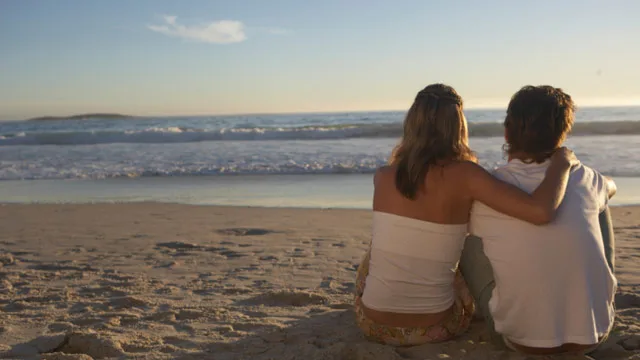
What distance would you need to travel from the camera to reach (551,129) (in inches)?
93.0

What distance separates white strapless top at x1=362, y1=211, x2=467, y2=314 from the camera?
259 cm

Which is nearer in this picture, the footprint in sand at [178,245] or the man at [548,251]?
the man at [548,251]

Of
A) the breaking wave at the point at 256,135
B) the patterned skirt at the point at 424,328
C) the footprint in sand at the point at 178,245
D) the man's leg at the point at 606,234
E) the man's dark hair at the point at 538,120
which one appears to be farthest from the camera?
the breaking wave at the point at 256,135

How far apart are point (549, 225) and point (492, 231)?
0.24 m

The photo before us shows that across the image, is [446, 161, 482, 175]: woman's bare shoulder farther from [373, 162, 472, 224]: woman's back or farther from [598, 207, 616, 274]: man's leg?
[598, 207, 616, 274]: man's leg

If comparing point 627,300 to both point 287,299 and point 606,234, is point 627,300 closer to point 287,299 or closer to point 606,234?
point 606,234

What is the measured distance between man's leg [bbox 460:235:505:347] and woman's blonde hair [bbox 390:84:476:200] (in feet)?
1.23

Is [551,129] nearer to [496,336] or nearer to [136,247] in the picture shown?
[496,336]

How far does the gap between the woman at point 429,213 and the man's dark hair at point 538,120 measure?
7cm

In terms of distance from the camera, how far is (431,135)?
2.50 meters

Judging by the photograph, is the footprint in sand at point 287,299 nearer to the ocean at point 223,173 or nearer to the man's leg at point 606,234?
the man's leg at point 606,234

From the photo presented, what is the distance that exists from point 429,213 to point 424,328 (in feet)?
1.87

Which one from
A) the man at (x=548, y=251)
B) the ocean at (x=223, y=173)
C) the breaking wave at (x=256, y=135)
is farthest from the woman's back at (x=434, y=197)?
the breaking wave at (x=256, y=135)

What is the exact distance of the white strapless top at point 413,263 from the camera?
2.59m
